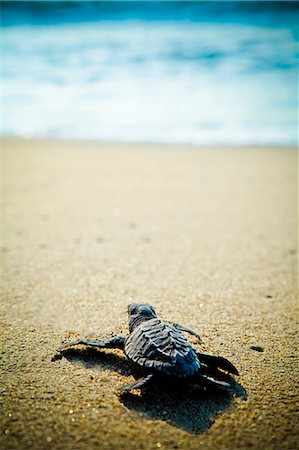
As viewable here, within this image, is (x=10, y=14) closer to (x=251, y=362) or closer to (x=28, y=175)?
(x=28, y=175)

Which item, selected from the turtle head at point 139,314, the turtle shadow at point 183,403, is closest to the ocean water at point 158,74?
the turtle head at point 139,314

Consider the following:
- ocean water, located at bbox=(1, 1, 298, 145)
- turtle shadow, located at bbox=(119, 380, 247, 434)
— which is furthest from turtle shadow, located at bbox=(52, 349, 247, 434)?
ocean water, located at bbox=(1, 1, 298, 145)

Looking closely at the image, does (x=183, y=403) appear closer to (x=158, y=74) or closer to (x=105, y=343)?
(x=105, y=343)

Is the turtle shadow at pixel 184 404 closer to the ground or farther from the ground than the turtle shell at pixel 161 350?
closer to the ground

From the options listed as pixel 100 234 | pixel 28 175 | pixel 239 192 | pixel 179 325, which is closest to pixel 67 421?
pixel 179 325

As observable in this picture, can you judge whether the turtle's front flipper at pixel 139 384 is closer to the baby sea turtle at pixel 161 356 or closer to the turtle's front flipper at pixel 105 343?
the baby sea turtle at pixel 161 356
